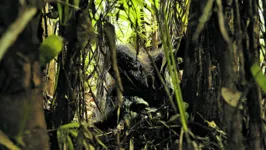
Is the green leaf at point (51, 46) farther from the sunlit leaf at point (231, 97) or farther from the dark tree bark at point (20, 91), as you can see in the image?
the sunlit leaf at point (231, 97)

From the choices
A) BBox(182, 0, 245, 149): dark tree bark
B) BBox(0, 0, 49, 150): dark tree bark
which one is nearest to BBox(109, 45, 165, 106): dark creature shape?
BBox(182, 0, 245, 149): dark tree bark

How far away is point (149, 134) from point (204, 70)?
264mm

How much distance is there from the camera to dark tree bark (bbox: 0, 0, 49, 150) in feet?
1.15

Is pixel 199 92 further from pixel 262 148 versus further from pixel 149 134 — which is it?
pixel 262 148

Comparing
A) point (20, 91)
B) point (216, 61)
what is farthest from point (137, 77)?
point (20, 91)

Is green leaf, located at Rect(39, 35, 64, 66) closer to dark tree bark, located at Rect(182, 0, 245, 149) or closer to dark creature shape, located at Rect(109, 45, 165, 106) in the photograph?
dark tree bark, located at Rect(182, 0, 245, 149)

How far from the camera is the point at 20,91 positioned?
1.20 ft

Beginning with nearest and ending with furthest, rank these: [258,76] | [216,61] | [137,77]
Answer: [258,76], [216,61], [137,77]

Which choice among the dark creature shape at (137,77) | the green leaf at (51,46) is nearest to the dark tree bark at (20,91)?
the green leaf at (51,46)

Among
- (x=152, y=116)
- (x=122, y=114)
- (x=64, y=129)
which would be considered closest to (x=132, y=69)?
(x=122, y=114)

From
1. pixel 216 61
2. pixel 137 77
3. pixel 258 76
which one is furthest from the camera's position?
pixel 137 77

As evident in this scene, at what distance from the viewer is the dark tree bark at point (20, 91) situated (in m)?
0.35

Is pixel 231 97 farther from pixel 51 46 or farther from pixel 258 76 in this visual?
pixel 51 46

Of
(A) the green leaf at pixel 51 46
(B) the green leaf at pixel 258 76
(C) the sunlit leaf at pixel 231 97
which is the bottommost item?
(C) the sunlit leaf at pixel 231 97
